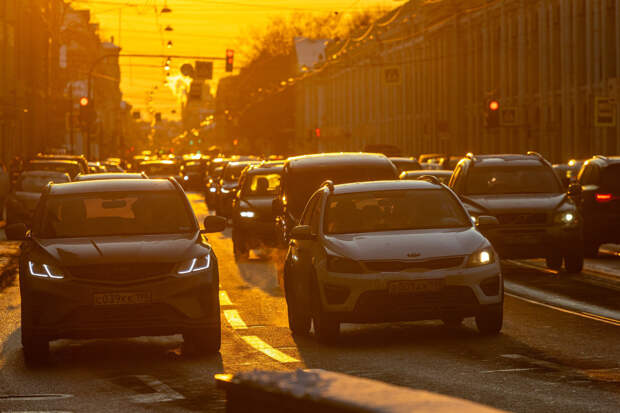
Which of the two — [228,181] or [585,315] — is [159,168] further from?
[585,315]

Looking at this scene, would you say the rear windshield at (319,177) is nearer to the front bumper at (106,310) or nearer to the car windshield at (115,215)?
the car windshield at (115,215)

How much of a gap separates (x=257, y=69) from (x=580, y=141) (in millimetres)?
88046

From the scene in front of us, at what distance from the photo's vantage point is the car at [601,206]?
2367 centimetres

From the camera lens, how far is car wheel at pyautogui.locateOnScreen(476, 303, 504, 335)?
1239 cm

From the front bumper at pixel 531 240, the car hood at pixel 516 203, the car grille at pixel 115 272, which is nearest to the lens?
the car grille at pixel 115 272

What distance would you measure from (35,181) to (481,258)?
83.9 feet

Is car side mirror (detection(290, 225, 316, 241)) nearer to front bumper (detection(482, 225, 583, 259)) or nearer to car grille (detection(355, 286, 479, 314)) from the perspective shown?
car grille (detection(355, 286, 479, 314))

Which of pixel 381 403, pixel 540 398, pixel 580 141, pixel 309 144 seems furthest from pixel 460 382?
pixel 309 144

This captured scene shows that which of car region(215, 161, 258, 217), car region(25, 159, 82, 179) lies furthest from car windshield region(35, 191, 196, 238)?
car region(215, 161, 258, 217)

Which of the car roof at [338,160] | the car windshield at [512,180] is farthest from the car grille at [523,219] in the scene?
the car roof at [338,160]

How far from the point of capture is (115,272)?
1146 centimetres

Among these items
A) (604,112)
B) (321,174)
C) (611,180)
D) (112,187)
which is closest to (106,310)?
(112,187)

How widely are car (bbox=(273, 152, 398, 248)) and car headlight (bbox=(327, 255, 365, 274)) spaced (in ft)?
27.0

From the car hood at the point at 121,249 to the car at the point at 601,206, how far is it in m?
12.8
